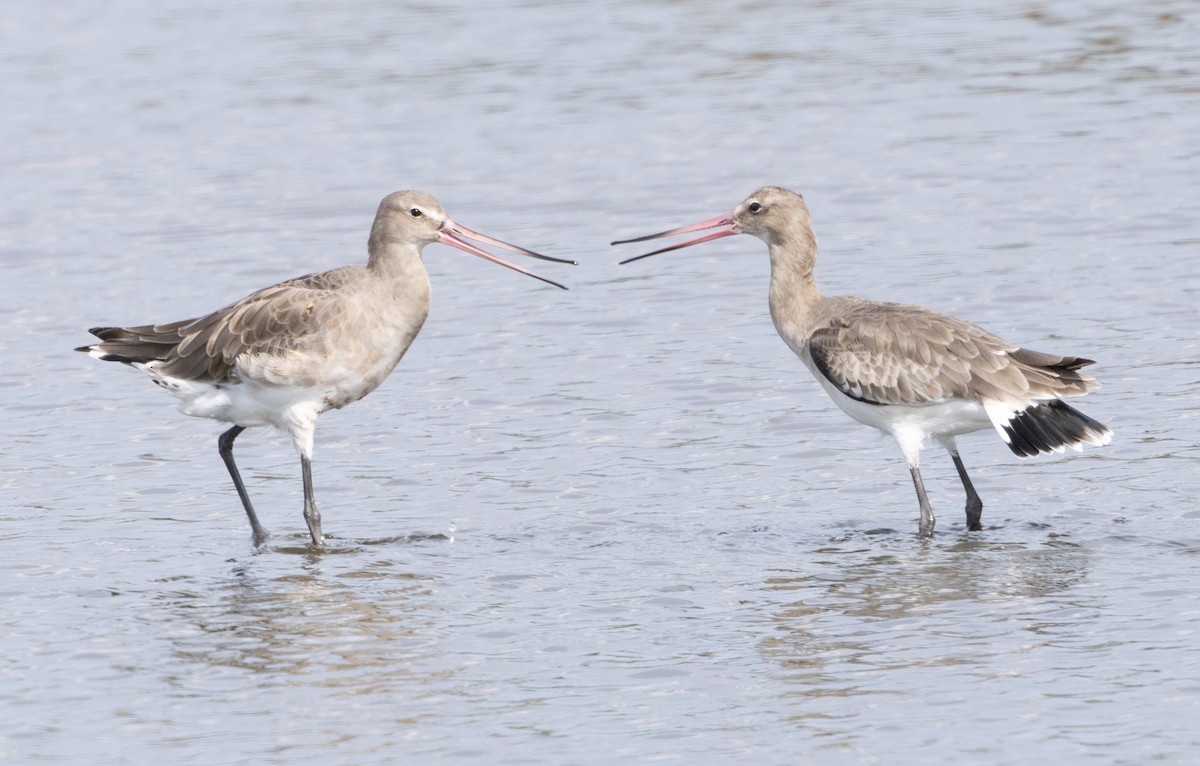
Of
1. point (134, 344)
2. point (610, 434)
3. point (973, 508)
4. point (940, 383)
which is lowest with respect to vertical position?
point (610, 434)

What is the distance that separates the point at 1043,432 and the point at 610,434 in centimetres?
290

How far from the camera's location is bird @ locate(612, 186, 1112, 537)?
990 centimetres

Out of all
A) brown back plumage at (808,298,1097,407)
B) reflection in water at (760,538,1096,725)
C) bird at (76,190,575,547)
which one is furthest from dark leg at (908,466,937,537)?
bird at (76,190,575,547)

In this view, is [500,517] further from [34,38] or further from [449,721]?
[34,38]

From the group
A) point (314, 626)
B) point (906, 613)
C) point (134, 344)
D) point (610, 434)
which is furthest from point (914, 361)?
point (134, 344)

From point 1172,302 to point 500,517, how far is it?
18.3 feet

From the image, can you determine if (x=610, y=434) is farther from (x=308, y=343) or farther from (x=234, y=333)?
(x=234, y=333)

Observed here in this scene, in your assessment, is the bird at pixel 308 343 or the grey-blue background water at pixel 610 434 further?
the bird at pixel 308 343

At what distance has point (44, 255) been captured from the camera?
659 inches

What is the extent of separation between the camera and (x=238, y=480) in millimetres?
10609

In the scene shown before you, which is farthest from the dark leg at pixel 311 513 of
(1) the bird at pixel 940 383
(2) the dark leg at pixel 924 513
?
(2) the dark leg at pixel 924 513

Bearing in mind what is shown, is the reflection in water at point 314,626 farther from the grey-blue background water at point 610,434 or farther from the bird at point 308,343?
the bird at point 308,343

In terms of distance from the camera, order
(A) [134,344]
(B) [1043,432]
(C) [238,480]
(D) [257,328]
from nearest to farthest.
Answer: (B) [1043,432] < (D) [257,328] < (C) [238,480] < (A) [134,344]

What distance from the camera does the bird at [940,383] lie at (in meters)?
9.90
